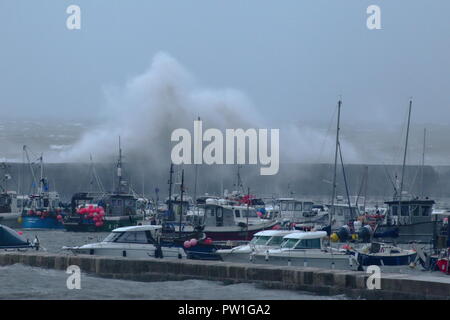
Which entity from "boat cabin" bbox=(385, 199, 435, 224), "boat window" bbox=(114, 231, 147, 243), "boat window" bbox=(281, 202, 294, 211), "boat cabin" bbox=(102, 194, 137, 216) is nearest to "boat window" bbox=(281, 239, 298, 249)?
"boat window" bbox=(114, 231, 147, 243)

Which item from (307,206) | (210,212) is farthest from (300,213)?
(210,212)

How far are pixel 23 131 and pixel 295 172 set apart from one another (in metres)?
51.3

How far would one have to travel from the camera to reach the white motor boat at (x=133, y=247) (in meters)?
26.8

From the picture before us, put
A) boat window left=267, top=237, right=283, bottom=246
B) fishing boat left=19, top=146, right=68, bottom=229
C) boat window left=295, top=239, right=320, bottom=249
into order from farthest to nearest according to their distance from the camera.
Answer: fishing boat left=19, top=146, right=68, bottom=229 < boat window left=267, top=237, right=283, bottom=246 < boat window left=295, top=239, right=320, bottom=249

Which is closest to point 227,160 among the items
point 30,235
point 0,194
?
point 0,194

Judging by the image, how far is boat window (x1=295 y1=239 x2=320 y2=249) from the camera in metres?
25.7

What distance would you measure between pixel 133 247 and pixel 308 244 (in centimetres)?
435

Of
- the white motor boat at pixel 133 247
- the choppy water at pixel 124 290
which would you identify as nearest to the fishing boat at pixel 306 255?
the white motor boat at pixel 133 247

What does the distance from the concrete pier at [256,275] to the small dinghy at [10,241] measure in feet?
5.19

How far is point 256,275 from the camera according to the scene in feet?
70.0

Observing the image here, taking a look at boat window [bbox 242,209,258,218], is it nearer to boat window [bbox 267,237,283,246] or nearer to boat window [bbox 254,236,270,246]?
boat window [bbox 254,236,270,246]

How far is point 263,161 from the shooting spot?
68.1 metres

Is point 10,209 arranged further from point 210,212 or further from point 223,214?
point 223,214

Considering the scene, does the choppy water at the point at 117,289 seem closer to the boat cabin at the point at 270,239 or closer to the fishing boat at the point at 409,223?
the boat cabin at the point at 270,239
